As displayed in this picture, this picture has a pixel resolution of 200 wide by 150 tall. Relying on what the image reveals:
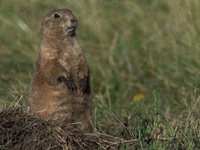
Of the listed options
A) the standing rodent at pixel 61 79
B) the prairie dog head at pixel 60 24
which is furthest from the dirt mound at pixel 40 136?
the prairie dog head at pixel 60 24

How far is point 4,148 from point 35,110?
98cm

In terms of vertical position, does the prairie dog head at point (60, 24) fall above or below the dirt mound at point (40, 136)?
above

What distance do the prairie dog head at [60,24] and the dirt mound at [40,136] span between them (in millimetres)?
1270

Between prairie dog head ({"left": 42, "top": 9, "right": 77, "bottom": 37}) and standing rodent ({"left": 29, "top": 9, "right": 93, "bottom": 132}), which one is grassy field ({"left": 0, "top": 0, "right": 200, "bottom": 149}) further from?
prairie dog head ({"left": 42, "top": 9, "right": 77, "bottom": 37})

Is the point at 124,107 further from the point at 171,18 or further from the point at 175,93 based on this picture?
the point at 171,18

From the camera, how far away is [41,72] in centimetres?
426

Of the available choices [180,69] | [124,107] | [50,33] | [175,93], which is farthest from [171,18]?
[50,33]

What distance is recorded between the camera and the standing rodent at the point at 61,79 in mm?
4141

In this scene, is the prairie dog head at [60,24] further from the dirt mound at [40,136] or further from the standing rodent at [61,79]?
the dirt mound at [40,136]

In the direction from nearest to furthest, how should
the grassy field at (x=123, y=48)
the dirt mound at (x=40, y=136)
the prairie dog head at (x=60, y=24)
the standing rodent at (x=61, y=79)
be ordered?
the dirt mound at (x=40, y=136) < the standing rodent at (x=61, y=79) < the prairie dog head at (x=60, y=24) < the grassy field at (x=123, y=48)

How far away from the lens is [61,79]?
13.8ft

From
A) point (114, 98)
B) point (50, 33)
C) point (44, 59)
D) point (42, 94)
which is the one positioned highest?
point (50, 33)

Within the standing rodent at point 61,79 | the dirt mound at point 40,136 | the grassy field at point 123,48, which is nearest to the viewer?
the dirt mound at point 40,136

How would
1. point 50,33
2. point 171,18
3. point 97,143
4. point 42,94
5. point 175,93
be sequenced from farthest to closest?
point 171,18 → point 175,93 → point 50,33 → point 42,94 → point 97,143
